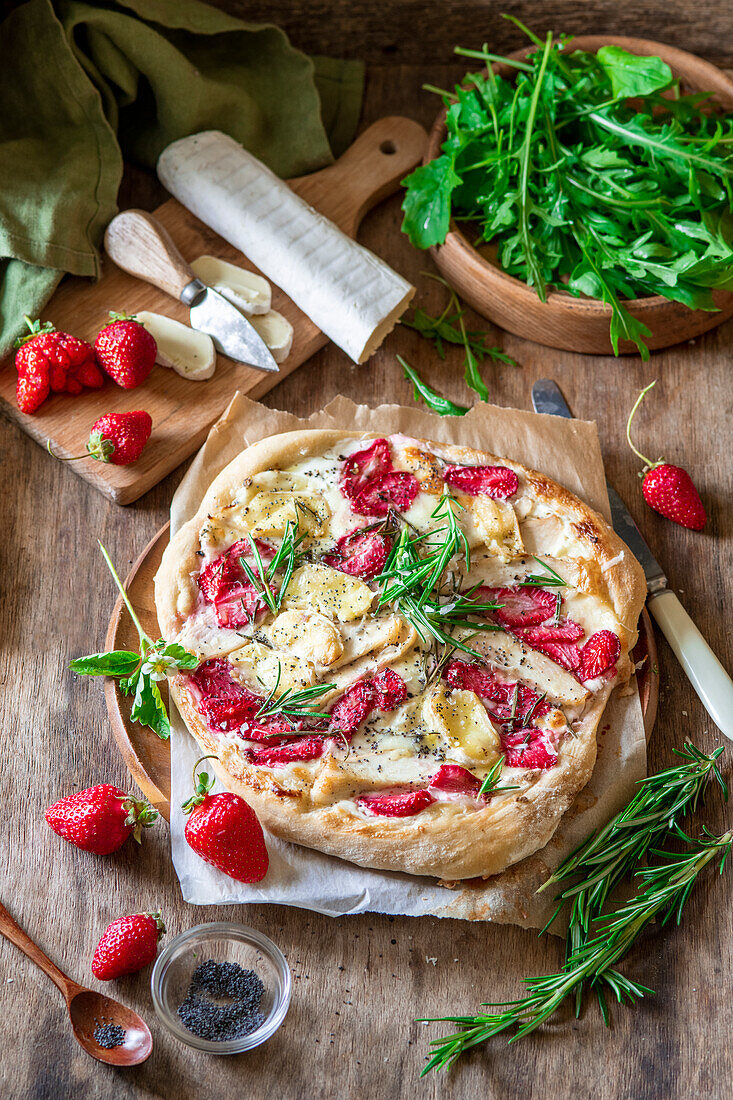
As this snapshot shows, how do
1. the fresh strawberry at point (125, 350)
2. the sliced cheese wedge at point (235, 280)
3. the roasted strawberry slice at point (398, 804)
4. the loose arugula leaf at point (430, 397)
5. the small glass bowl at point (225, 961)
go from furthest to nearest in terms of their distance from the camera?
the sliced cheese wedge at point (235, 280) → the loose arugula leaf at point (430, 397) → the fresh strawberry at point (125, 350) → the roasted strawberry slice at point (398, 804) → the small glass bowl at point (225, 961)

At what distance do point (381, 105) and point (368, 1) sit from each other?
1.23 feet

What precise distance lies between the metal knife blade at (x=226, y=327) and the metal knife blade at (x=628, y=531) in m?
0.94

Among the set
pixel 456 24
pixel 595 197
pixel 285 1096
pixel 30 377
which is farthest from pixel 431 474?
pixel 456 24

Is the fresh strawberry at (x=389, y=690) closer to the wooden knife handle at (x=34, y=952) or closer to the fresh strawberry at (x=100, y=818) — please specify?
the fresh strawberry at (x=100, y=818)

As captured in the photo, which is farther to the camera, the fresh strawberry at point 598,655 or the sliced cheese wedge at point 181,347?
the sliced cheese wedge at point 181,347

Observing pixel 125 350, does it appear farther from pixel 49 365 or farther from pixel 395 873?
pixel 395 873

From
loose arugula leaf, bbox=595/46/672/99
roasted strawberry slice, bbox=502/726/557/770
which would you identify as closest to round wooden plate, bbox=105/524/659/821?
roasted strawberry slice, bbox=502/726/557/770

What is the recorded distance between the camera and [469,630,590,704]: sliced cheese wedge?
255 cm

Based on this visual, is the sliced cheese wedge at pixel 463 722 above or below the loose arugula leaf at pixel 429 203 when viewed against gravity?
below

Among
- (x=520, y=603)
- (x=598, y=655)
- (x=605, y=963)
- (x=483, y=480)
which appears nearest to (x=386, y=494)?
(x=483, y=480)

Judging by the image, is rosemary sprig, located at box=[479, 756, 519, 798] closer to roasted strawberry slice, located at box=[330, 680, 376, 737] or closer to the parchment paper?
the parchment paper

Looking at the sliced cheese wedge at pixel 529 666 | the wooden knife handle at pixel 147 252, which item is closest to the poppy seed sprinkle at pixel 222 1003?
the sliced cheese wedge at pixel 529 666

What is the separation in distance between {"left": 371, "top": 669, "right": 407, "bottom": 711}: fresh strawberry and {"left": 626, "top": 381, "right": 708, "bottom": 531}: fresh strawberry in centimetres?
108

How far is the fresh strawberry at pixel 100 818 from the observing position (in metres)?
2.48
